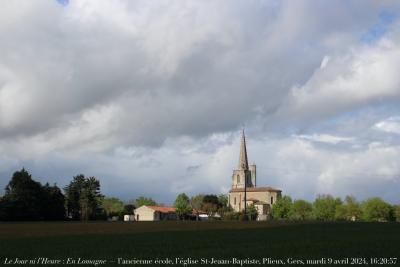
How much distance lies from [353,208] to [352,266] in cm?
16983

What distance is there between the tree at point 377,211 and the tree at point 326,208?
47.2 feet

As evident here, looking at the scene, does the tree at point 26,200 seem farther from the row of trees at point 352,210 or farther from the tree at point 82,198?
the row of trees at point 352,210

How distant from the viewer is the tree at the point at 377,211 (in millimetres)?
175125

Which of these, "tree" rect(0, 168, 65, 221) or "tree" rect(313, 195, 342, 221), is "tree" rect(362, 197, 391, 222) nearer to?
"tree" rect(313, 195, 342, 221)

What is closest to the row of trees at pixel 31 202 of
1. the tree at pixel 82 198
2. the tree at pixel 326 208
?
the tree at pixel 82 198

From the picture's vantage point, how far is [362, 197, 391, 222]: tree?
175 metres

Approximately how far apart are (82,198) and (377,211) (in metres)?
96.1

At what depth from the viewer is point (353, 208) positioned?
186 meters

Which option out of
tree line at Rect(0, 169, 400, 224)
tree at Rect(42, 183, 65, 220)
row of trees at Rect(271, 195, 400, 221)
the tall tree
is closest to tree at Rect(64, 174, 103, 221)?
tree line at Rect(0, 169, 400, 224)

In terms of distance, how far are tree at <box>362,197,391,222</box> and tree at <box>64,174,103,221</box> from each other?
88629 mm

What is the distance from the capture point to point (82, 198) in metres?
138

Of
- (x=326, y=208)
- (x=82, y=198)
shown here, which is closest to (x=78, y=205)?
(x=82, y=198)

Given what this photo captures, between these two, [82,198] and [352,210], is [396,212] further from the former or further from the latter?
[82,198]

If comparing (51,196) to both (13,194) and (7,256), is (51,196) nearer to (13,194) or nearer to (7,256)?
(13,194)
